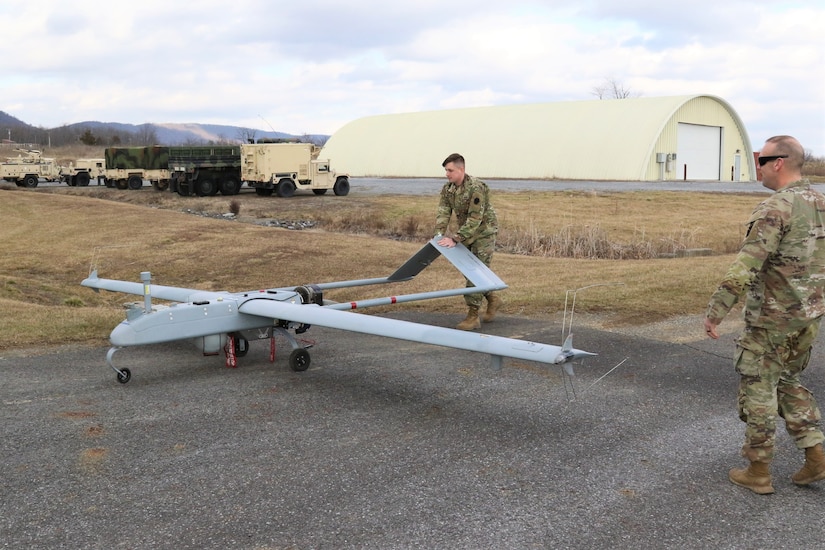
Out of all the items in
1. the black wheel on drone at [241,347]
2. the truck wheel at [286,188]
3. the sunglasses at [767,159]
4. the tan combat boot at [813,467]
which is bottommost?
the tan combat boot at [813,467]

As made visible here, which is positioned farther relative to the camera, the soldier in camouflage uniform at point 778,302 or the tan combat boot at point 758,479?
the tan combat boot at point 758,479

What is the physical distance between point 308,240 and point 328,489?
1340 cm

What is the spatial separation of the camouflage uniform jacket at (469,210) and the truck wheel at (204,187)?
89.0 ft

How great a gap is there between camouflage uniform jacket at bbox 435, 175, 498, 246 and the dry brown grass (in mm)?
1605

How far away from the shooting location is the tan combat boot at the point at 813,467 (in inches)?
173

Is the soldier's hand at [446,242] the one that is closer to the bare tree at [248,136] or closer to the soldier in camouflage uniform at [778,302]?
the soldier in camouflage uniform at [778,302]

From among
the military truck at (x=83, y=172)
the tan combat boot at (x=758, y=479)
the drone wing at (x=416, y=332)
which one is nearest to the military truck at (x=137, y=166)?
the military truck at (x=83, y=172)

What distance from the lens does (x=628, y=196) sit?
1267 inches

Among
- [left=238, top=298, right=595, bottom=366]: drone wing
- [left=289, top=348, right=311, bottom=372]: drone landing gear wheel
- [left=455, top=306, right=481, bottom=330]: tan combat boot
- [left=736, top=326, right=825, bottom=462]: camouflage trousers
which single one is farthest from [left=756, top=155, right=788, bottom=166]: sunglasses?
[left=455, top=306, right=481, bottom=330]: tan combat boot

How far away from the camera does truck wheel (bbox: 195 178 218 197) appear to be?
3441cm

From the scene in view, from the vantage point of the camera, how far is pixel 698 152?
53.7 metres

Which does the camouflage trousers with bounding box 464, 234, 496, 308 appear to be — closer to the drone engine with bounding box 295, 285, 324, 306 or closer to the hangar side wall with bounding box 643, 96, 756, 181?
the drone engine with bounding box 295, 285, 324, 306

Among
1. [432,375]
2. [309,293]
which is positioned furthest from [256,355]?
[432,375]

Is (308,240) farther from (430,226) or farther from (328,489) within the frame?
(328,489)
